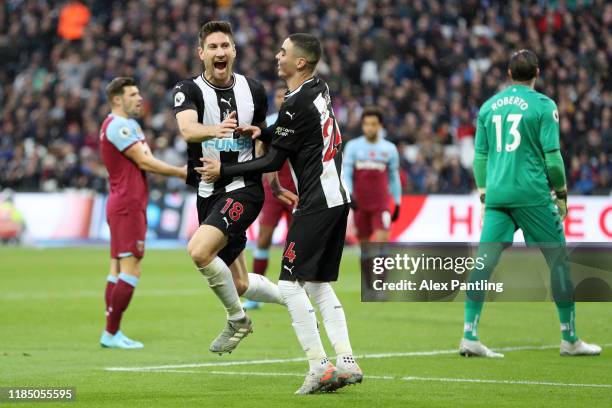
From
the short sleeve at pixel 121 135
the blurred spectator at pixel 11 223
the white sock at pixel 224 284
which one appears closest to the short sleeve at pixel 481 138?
the white sock at pixel 224 284

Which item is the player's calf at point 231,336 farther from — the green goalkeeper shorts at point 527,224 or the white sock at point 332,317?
the green goalkeeper shorts at point 527,224

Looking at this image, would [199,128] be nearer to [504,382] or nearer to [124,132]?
[504,382]

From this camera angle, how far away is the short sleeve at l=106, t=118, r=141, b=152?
35.6 feet

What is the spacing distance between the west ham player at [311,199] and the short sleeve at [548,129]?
7.47 ft

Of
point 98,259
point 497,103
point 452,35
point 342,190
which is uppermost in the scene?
point 452,35

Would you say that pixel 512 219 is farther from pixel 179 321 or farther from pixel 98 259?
pixel 98 259

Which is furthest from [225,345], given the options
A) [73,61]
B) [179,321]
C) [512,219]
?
[73,61]

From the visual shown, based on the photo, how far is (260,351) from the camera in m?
10.1

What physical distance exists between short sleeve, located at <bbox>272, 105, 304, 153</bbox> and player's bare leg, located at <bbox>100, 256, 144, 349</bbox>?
11.5 ft

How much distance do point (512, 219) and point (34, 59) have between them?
25.4m

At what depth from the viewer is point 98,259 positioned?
22.7 m

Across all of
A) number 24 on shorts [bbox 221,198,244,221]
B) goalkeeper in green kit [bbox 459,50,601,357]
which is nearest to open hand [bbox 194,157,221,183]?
number 24 on shorts [bbox 221,198,244,221]

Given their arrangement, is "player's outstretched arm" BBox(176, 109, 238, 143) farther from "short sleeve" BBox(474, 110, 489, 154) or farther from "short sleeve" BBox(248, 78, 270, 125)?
"short sleeve" BBox(474, 110, 489, 154)

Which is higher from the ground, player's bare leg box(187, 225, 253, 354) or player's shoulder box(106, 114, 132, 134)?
player's shoulder box(106, 114, 132, 134)
